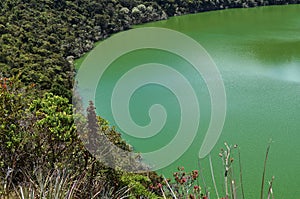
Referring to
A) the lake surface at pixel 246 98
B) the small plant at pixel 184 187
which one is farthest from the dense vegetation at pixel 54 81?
the lake surface at pixel 246 98

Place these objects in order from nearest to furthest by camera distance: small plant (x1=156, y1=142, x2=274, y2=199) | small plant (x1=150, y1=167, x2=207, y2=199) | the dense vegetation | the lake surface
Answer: small plant (x1=156, y1=142, x2=274, y2=199) < small plant (x1=150, y1=167, x2=207, y2=199) < the dense vegetation < the lake surface

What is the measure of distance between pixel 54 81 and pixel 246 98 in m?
6.48

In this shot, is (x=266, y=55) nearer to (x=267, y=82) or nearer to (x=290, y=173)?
(x=267, y=82)

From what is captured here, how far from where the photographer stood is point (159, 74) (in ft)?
51.2

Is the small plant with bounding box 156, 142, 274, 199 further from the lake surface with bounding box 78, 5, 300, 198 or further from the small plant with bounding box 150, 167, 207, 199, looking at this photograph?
the lake surface with bounding box 78, 5, 300, 198

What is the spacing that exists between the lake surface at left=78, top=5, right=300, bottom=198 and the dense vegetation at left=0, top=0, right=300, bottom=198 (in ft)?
5.20

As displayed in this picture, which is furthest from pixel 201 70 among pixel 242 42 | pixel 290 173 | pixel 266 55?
pixel 290 173

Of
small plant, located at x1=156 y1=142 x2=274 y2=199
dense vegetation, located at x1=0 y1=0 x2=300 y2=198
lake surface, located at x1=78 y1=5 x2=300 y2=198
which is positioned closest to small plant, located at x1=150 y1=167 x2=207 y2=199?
small plant, located at x1=156 y1=142 x2=274 y2=199

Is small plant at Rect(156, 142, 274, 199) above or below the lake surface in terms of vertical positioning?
above

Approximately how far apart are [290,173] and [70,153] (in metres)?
5.68

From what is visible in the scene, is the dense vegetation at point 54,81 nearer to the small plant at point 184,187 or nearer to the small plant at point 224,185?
the small plant at point 184,187

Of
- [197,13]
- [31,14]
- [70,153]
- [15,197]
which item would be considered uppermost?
[15,197]

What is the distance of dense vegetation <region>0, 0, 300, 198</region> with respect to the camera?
4008mm

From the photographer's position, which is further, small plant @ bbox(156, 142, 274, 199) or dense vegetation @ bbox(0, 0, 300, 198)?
dense vegetation @ bbox(0, 0, 300, 198)
